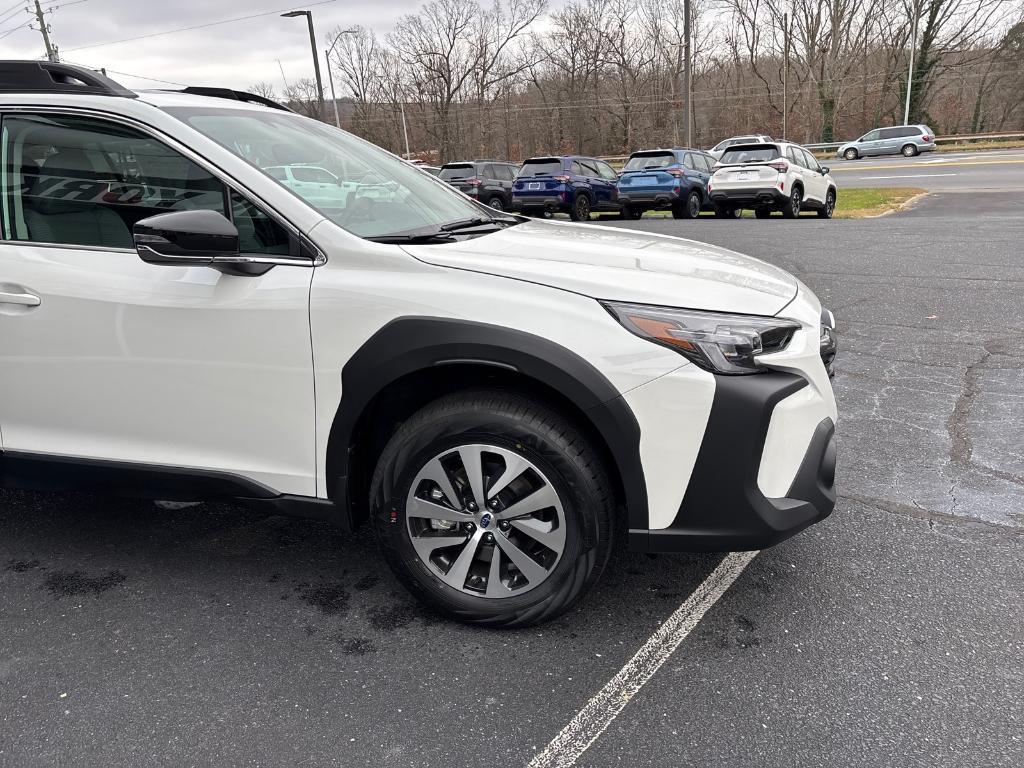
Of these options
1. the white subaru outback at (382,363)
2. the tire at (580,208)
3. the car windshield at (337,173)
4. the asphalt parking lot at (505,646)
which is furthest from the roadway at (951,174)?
the white subaru outback at (382,363)

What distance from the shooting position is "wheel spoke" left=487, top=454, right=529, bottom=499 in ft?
7.98

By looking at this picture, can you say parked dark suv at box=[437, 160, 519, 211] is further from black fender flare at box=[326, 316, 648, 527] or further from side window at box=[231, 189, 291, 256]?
black fender flare at box=[326, 316, 648, 527]

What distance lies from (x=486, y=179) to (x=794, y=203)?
9358mm

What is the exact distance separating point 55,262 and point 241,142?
806mm

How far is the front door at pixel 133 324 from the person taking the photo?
257cm

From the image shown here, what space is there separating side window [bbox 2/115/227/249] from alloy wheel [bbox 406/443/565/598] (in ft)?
4.41

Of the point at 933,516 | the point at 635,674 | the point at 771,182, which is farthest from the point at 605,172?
the point at 635,674

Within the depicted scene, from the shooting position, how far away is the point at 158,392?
8.87 ft

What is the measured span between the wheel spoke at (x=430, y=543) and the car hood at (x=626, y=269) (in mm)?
912

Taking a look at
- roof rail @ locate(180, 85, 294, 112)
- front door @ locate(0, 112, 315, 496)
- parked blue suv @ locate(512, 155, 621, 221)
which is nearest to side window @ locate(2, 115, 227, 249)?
front door @ locate(0, 112, 315, 496)

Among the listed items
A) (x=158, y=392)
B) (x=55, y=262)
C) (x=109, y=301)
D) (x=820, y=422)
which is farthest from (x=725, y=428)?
(x=55, y=262)

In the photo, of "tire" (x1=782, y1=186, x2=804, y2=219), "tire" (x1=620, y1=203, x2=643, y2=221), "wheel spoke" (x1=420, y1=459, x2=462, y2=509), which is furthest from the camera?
"tire" (x1=620, y1=203, x2=643, y2=221)

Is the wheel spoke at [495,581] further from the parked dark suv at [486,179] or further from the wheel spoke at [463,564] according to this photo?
the parked dark suv at [486,179]

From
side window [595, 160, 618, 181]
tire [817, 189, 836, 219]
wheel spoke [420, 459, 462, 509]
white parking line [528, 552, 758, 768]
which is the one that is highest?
side window [595, 160, 618, 181]
